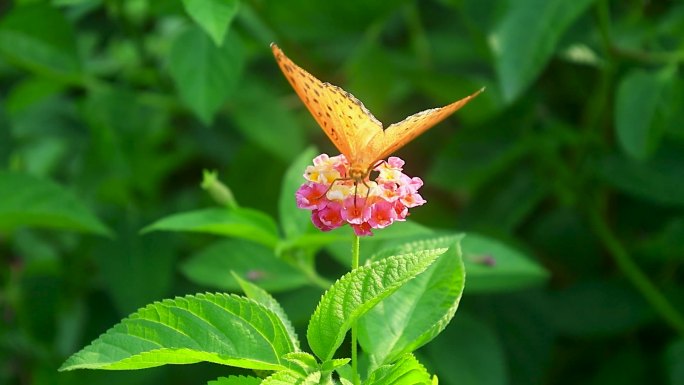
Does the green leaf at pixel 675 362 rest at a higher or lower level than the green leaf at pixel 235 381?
higher

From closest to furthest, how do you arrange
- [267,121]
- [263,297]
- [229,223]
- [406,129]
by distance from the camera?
[406,129], [263,297], [229,223], [267,121]

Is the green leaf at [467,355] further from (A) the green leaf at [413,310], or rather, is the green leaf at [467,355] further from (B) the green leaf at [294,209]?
(A) the green leaf at [413,310]

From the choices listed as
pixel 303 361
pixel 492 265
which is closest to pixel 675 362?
pixel 492 265

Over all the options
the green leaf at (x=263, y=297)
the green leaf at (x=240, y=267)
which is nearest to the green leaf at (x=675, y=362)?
the green leaf at (x=240, y=267)

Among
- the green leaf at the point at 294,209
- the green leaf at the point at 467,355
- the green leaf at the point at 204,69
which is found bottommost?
the green leaf at the point at 467,355

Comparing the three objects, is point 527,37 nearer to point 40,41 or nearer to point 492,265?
point 492,265
